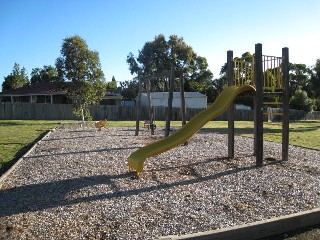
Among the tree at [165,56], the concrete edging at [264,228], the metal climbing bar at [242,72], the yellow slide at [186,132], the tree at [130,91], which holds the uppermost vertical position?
the tree at [165,56]

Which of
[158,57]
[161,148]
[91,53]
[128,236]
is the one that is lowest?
[128,236]

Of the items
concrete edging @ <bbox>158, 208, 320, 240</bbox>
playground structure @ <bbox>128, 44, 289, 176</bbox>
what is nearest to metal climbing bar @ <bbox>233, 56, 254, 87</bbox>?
playground structure @ <bbox>128, 44, 289, 176</bbox>

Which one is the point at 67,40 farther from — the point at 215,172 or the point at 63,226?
the point at 63,226

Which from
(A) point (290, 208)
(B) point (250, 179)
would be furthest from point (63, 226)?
(B) point (250, 179)

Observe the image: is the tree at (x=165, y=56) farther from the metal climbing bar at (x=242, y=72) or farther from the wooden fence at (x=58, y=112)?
the metal climbing bar at (x=242, y=72)

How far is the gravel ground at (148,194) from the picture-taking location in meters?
4.65

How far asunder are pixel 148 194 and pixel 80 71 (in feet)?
70.2

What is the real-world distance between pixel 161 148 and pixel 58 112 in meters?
31.3

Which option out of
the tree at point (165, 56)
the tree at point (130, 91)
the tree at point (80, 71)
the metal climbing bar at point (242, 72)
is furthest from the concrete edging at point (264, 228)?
the tree at point (130, 91)

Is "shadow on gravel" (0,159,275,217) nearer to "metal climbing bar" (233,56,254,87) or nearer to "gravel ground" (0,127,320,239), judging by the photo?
"gravel ground" (0,127,320,239)

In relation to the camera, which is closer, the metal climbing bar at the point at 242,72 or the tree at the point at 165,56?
the metal climbing bar at the point at 242,72

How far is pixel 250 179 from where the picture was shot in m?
7.22

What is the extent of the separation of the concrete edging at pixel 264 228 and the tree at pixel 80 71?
2249 centimetres

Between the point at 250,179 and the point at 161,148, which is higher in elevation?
the point at 161,148
